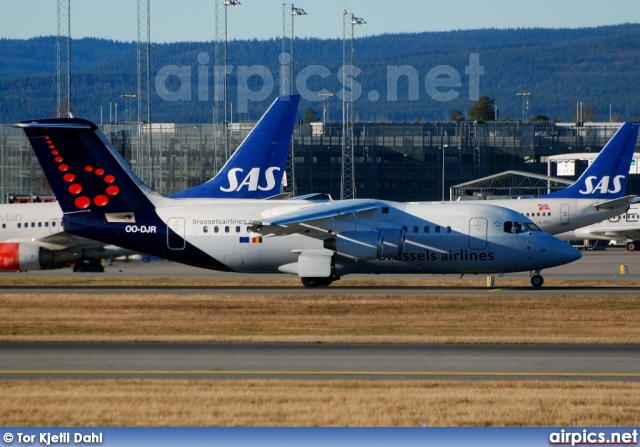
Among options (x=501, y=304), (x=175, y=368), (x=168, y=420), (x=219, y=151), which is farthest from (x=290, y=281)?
(x=219, y=151)

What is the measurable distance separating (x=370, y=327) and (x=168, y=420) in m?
13.4

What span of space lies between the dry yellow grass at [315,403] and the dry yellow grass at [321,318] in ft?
22.8

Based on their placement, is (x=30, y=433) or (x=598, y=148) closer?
(x=30, y=433)

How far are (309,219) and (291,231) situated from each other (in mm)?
1495

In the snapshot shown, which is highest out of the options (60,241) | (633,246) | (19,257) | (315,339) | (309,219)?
(309,219)

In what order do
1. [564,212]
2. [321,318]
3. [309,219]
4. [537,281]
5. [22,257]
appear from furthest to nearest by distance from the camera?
1. [564,212]
2. [22,257]
3. [537,281]
4. [309,219]
5. [321,318]

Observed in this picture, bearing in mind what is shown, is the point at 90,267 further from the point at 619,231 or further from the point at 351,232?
the point at 619,231

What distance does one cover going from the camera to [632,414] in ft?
53.4

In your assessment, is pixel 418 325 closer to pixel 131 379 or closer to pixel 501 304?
pixel 501 304

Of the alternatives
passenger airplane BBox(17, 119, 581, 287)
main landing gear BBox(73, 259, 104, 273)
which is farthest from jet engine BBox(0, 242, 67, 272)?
passenger airplane BBox(17, 119, 581, 287)

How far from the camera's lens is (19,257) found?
47406 mm

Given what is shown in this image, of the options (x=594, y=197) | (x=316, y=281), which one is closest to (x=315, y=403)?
(x=316, y=281)

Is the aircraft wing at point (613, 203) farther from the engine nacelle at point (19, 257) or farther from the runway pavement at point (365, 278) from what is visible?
the engine nacelle at point (19, 257)

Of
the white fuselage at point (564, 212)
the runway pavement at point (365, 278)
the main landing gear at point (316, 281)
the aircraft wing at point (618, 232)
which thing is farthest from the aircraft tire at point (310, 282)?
the aircraft wing at point (618, 232)
